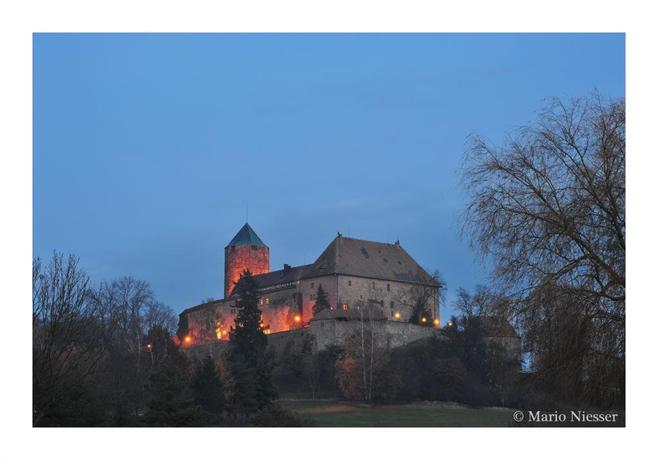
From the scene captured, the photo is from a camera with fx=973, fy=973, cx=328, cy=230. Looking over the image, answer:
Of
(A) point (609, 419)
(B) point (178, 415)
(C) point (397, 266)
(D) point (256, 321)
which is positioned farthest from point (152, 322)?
(A) point (609, 419)

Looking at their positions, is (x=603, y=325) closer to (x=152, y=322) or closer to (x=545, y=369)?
(x=545, y=369)

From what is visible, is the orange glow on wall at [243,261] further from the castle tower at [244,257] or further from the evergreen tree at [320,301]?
the evergreen tree at [320,301]

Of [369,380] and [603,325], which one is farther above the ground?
[603,325]

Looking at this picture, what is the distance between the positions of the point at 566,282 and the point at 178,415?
57.9 feet

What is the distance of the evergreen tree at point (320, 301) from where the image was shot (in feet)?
259

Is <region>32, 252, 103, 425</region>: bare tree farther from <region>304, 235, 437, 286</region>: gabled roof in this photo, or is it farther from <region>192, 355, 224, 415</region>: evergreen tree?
<region>304, 235, 437, 286</region>: gabled roof

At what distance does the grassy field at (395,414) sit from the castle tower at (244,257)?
42.5 meters

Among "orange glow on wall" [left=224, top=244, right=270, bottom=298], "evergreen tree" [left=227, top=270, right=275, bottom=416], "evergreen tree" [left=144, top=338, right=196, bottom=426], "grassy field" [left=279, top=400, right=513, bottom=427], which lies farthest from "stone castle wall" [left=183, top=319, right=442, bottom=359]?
"evergreen tree" [left=144, top=338, right=196, bottom=426]

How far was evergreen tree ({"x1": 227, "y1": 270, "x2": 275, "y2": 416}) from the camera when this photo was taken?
45406mm

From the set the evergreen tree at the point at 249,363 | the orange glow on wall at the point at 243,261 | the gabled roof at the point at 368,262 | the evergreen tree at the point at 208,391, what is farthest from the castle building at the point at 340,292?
the evergreen tree at the point at 208,391

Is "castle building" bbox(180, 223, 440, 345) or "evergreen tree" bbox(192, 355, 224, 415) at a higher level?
"castle building" bbox(180, 223, 440, 345)

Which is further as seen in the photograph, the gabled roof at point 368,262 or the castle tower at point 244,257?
the castle tower at point 244,257

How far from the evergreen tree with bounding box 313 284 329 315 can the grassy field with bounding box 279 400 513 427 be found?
21.2m

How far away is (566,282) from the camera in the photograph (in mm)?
11875
